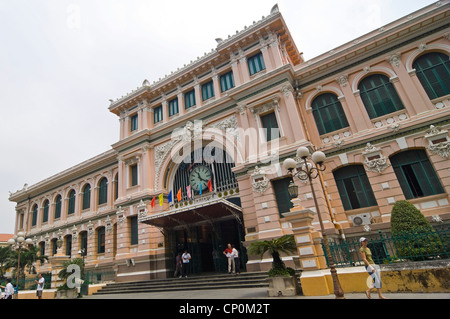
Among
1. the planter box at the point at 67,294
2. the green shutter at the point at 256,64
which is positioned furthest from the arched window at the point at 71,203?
the green shutter at the point at 256,64

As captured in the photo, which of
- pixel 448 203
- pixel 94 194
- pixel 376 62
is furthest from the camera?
pixel 94 194

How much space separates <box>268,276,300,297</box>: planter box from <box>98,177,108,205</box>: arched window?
70.0 ft

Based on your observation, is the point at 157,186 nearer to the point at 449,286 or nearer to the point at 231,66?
the point at 231,66

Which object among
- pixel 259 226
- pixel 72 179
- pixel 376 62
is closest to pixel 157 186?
pixel 259 226

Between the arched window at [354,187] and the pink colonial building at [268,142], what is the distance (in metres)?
0.05

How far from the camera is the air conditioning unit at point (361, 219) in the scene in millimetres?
13602

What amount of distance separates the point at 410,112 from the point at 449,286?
9.80m

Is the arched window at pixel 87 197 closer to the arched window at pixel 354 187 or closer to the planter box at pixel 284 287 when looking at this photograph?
the planter box at pixel 284 287

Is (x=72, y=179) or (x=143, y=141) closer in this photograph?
(x=143, y=141)

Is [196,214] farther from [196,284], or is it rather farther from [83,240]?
[83,240]

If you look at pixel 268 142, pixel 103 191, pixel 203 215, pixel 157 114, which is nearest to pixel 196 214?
pixel 203 215
